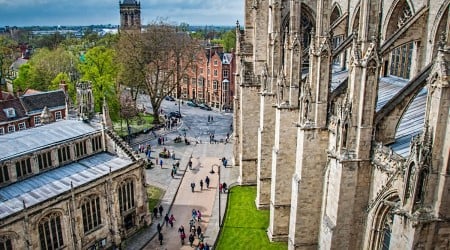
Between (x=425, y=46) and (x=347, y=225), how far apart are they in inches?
346

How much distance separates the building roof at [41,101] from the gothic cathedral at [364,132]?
28072mm

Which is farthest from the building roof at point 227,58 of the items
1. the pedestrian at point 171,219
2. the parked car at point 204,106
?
the pedestrian at point 171,219

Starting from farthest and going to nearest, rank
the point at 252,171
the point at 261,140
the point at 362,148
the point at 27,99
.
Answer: the point at 27,99 < the point at 252,171 < the point at 261,140 < the point at 362,148

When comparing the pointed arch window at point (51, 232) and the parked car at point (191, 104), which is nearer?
the pointed arch window at point (51, 232)

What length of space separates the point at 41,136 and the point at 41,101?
2160 cm

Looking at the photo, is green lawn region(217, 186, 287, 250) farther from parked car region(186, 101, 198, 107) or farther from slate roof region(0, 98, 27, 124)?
parked car region(186, 101, 198, 107)

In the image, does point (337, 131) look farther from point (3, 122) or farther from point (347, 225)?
point (3, 122)

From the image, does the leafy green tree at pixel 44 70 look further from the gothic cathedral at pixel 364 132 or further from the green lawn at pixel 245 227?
the gothic cathedral at pixel 364 132

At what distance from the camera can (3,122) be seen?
37.2m

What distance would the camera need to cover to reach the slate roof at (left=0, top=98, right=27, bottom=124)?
37.3 metres

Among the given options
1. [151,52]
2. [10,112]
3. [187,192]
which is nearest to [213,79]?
[151,52]

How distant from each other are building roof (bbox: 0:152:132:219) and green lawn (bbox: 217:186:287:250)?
Result: 7337mm

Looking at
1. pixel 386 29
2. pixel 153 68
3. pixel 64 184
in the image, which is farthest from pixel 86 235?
pixel 153 68

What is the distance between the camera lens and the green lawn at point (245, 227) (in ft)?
68.8
